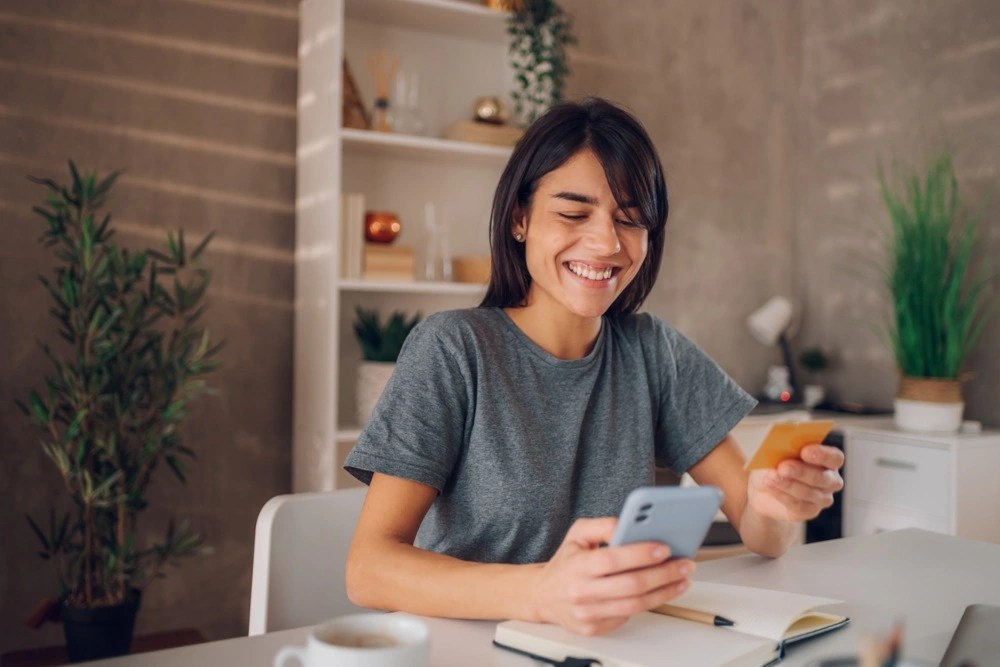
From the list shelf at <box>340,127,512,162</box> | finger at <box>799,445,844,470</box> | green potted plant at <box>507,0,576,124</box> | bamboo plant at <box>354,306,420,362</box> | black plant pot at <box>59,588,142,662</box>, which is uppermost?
green potted plant at <box>507,0,576,124</box>

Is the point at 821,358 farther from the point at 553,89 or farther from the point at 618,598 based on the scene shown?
the point at 618,598

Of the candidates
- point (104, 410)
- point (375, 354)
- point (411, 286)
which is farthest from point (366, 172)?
point (104, 410)

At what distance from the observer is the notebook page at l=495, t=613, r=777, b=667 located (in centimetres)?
84

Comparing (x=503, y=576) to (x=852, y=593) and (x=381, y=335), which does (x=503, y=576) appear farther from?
(x=381, y=335)

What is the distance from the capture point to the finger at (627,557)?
819mm

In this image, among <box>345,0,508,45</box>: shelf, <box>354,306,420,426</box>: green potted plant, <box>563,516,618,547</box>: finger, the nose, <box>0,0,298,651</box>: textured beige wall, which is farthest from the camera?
<box>345,0,508,45</box>: shelf

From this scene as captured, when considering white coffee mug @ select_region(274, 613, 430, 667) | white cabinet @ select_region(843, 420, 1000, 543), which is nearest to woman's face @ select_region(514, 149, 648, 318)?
white coffee mug @ select_region(274, 613, 430, 667)

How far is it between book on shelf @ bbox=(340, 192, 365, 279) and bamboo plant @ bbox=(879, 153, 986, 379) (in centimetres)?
183

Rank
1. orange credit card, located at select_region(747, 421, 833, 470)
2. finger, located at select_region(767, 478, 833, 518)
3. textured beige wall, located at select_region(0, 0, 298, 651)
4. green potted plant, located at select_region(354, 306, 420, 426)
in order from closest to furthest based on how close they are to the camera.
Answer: orange credit card, located at select_region(747, 421, 833, 470)
finger, located at select_region(767, 478, 833, 518)
textured beige wall, located at select_region(0, 0, 298, 651)
green potted plant, located at select_region(354, 306, 420, 426)

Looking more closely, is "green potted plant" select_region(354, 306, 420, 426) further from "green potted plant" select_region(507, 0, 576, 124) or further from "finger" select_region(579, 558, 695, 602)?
"finger" select_region(579, 558, 695, 602)

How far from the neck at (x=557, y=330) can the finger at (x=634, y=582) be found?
0.61 metres

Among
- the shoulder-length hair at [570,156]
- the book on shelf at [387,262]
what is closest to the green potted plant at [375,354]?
the book on shelf at [387,262]

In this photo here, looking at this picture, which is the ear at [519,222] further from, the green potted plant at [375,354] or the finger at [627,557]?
the green potted plant at [375,354]

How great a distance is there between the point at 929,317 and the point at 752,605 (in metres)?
2.36
